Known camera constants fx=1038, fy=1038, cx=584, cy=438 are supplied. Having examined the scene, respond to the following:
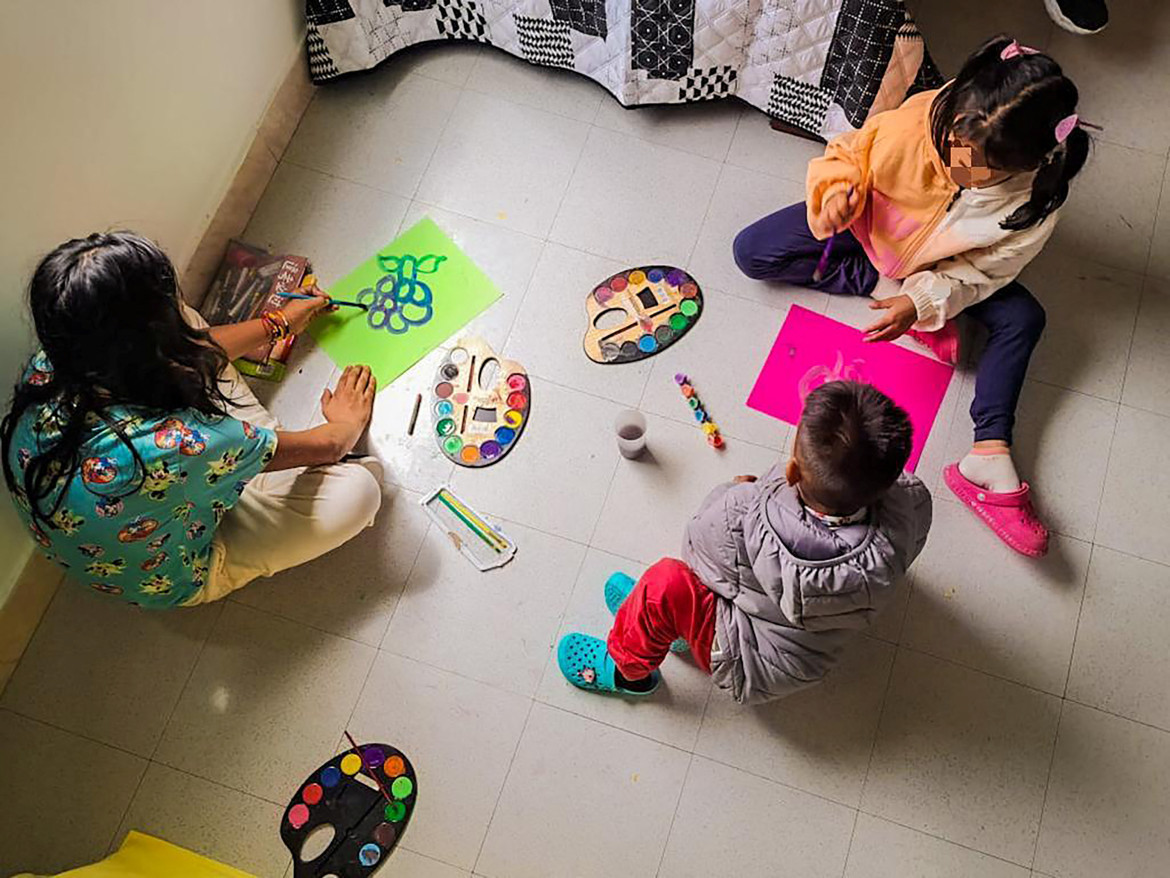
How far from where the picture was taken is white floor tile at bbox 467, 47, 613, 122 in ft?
6.27

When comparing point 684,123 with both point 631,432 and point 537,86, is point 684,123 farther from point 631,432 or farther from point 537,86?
point 631,432

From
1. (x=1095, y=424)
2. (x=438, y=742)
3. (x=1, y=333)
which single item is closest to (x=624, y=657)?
(x=438, y=742)

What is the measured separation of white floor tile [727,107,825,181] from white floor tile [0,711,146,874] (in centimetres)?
140

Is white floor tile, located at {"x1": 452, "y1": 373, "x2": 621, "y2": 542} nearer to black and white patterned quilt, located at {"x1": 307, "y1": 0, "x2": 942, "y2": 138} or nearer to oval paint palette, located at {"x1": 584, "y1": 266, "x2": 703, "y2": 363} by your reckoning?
oval paint palette, located at {"x1": 584, "y1": 266, "x2": 703, "y2": 363}

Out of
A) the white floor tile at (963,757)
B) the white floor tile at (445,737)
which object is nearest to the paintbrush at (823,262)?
the white floor tile at (963,757)

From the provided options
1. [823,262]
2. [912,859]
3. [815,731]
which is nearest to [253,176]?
[823,262]

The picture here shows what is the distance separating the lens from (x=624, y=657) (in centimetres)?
145

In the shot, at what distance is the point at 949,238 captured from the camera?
61.6 inches

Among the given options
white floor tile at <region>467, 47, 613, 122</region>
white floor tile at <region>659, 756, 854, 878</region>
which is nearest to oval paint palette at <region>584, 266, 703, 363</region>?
white floor tile at <region>467, 47, 613, 122</region>

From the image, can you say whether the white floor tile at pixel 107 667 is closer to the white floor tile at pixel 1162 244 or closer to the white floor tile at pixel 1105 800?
the white floor tile at pixel 1105 800

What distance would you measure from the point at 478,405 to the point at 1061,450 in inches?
36.9

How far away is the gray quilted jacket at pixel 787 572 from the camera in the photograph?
3.99 feet

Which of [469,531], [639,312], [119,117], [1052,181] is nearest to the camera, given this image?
[1052,181]

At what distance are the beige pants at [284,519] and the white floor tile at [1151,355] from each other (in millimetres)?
1223
